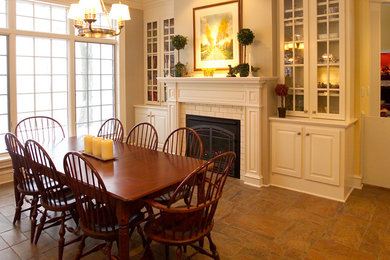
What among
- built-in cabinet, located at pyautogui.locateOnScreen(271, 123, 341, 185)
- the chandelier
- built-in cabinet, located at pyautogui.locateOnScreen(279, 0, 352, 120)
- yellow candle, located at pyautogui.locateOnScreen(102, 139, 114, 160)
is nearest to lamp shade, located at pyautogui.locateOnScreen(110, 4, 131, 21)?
the chandelier

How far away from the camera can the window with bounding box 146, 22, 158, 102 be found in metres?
6.23

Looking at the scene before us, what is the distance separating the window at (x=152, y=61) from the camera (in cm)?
623

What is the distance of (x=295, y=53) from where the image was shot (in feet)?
14.2

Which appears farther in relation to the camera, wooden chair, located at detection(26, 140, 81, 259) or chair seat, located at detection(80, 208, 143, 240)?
wooden chair, located at detection(26, 140, 81, 259)

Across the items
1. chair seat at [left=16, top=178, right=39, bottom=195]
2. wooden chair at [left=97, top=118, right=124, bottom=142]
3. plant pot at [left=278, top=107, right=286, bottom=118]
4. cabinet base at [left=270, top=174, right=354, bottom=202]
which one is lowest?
cabinet base at [left=270, top=174, right=354, bottom=202]

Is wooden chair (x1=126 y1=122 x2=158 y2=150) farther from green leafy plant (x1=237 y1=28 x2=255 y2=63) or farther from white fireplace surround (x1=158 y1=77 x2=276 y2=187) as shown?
green leafy plant (x1=237 y1=28 x2=255 y2=63)

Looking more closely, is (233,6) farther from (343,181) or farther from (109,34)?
(343,181)

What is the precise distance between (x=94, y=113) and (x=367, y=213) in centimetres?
443

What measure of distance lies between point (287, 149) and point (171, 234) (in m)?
2.46

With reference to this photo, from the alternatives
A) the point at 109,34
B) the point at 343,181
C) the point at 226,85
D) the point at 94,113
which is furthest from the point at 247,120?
the point at 94,113

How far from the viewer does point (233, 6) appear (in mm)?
4613

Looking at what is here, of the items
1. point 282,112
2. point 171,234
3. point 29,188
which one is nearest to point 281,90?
point 282,112

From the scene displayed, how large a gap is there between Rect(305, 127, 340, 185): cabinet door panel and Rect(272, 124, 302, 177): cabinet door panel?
113mm

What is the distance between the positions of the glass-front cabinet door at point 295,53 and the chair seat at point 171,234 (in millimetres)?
2628
